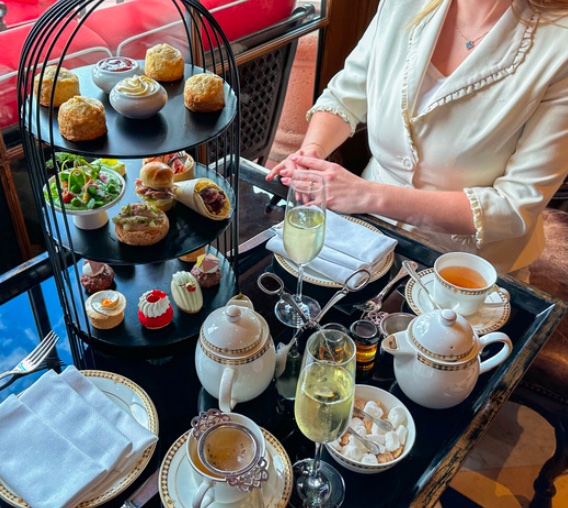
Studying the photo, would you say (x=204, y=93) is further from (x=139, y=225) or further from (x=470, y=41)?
(x=470, y=41)

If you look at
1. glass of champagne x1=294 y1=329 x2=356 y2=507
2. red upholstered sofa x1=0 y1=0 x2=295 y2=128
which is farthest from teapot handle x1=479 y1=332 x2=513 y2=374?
red upholstered sofa x1=0 y1=0 x2=295 y2=128

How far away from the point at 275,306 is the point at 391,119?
0.64 m

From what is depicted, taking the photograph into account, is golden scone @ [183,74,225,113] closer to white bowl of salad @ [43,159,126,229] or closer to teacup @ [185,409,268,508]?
white bowl of salad @ [43,159,126,229]

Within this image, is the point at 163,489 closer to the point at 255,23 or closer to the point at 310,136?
the point at 310,136

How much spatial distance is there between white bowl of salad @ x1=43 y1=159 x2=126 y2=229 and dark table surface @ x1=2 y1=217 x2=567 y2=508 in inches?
9.6

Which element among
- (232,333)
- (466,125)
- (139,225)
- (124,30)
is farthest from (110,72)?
(124,30)

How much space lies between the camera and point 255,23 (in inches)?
89.3

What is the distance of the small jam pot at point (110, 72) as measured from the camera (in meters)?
1.02

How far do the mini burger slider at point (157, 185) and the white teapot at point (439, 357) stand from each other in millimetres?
470

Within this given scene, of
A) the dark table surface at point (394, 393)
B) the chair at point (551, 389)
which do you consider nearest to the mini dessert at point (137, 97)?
the dark table surface at point (394, 393)

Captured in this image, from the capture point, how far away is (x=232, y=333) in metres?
0.91

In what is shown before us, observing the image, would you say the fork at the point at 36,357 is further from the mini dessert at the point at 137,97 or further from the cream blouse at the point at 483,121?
the cream blouse at the point at 483,121

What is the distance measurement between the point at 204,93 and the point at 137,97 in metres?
0.11

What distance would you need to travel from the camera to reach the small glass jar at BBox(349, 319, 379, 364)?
107cm
